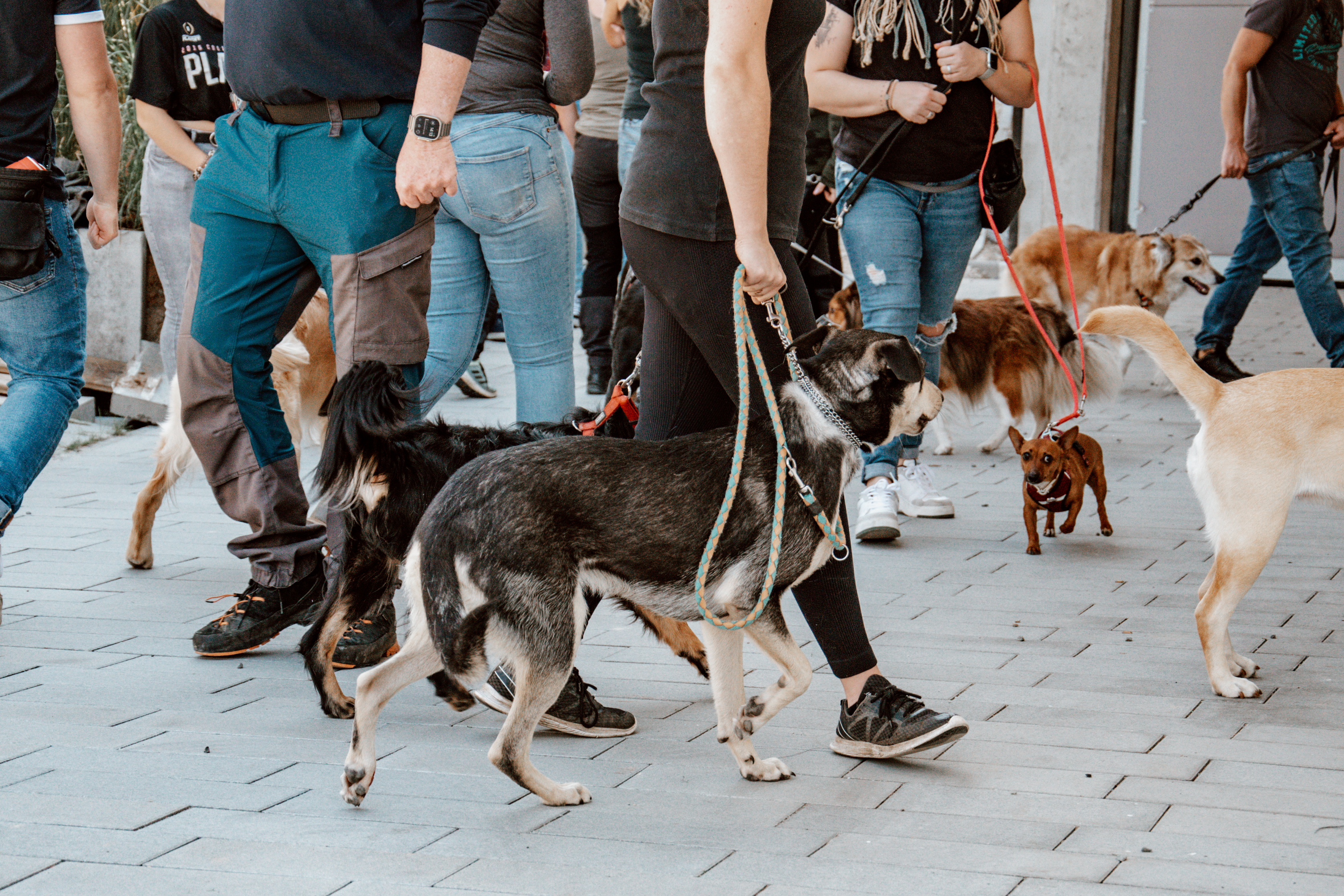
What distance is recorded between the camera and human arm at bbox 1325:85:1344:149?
6855mm

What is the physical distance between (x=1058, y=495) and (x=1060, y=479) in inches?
2.4

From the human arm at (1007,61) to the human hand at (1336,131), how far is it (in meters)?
2.95

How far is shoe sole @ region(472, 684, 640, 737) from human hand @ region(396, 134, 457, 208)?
118 cm

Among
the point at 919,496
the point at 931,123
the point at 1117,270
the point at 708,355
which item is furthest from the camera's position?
the point at 1117,270

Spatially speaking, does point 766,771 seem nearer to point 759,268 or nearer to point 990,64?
point 759,268

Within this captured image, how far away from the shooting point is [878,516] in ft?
15.9

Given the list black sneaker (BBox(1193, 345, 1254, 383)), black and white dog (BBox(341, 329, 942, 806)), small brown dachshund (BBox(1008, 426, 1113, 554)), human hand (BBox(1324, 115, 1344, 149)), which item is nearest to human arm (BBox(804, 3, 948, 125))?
small brown dachshund (BBox(1008, 426, 1113, 554))

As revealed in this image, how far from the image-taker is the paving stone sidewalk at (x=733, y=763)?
2.44 m

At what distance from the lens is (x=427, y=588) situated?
267cm

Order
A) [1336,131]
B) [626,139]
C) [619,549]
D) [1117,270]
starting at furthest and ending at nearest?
[1117,270]
[1336,131]
[626,139]
[619,549]

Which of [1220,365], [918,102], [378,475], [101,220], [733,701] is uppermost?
[918,102]

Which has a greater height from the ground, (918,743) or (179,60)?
(179,60)

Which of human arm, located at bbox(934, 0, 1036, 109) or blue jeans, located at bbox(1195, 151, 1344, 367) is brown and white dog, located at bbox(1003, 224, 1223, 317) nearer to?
blue jeans, located at bbox(1195, 151, 1344, 367)

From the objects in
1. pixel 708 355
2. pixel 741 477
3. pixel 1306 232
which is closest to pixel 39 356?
pixel 708 355
